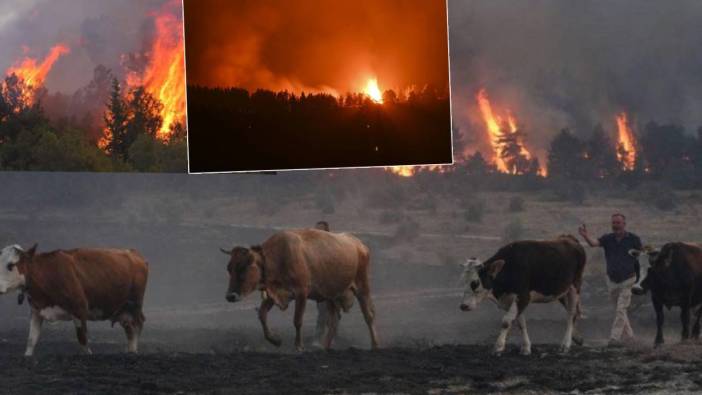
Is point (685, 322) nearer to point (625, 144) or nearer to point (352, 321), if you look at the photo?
point (625, 144)

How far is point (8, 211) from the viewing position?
15.8m

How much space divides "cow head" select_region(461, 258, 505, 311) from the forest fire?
3872 mm

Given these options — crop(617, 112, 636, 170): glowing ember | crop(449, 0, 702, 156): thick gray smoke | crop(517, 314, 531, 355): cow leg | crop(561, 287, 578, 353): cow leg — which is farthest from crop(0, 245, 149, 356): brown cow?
crop(617, 112, 636, 170): glowing ember

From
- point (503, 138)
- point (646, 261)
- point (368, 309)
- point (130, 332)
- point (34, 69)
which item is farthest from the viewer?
point (503, 138)

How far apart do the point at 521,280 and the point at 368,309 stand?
2099 mm

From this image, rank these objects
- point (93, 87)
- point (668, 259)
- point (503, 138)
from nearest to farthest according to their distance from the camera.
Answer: point (668, 259), point (93, 87), point (503, 138)

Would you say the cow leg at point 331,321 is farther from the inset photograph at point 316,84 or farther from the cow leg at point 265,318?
the inset photograph at point 316,84

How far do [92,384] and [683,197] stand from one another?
9757 mm

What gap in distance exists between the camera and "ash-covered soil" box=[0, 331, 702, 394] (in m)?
12.2

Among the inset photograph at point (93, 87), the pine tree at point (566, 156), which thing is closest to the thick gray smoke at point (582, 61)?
the pine tree at point (566, 156)

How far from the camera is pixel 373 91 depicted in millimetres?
15797

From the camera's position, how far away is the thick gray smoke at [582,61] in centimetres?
1766

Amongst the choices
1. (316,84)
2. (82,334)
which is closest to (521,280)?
(316,84)

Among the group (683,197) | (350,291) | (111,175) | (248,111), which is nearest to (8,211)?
(111,175)
